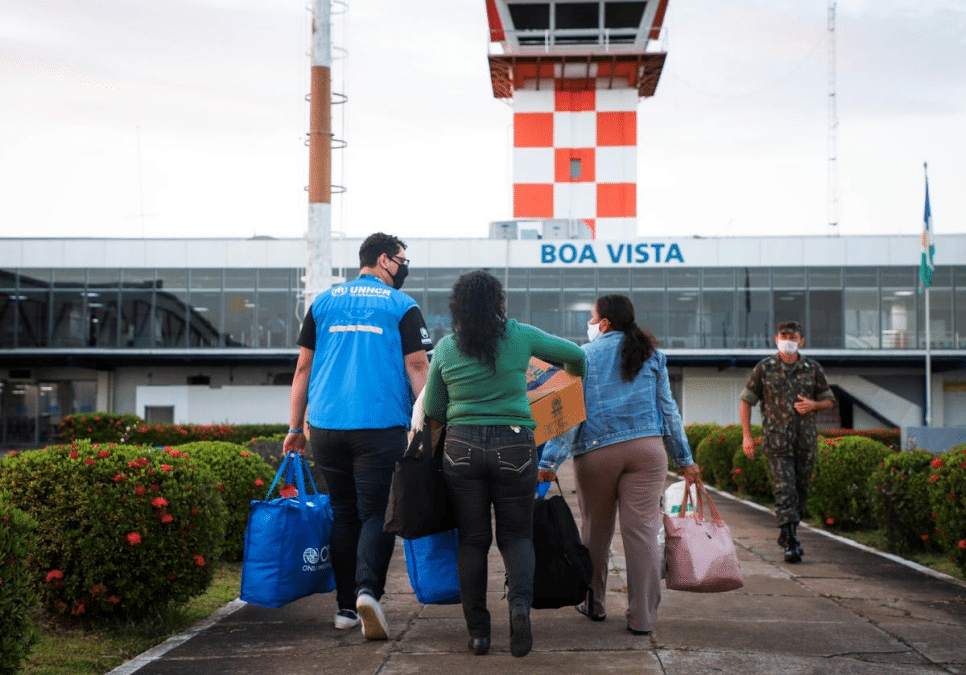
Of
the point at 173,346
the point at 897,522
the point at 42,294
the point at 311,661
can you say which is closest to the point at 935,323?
the point at 173,346

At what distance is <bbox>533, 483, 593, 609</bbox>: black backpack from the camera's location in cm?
491

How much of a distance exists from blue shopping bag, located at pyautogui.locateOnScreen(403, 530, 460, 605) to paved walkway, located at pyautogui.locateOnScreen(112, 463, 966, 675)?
9.3 inches

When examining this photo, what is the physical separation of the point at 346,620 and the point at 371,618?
0.40 m

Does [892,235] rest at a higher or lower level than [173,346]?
higher

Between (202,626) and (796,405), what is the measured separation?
15.5 feet

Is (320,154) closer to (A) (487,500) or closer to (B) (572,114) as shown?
(A) (487,500)

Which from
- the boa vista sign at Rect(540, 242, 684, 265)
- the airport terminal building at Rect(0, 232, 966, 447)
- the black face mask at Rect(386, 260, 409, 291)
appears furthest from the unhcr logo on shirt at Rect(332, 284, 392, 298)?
the boa vista sign at Rect(540, 242, 684, 265)

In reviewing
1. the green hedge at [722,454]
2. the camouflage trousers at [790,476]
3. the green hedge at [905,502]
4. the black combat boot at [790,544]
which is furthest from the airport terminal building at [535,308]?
the black combat boot at [790,544]

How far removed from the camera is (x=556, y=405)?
5207 millimetres

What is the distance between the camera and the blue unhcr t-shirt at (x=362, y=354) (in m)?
5.02

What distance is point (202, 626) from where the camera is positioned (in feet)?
18.2

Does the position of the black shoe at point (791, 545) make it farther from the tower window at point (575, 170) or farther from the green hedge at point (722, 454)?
the tower window at point (575, 170)

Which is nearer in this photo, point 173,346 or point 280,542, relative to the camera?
point 280,542

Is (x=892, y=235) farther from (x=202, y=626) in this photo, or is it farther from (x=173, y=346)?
(x=202, y=626)
